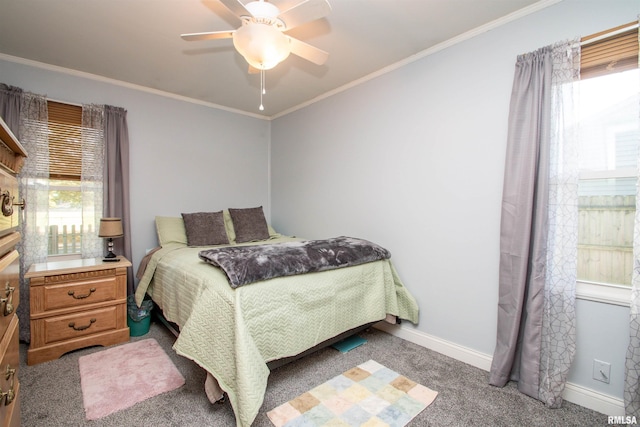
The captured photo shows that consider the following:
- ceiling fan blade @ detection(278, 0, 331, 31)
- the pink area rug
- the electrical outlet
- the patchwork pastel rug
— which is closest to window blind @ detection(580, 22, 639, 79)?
ceiling fan blade @ detection(278, 0, 331, 31)

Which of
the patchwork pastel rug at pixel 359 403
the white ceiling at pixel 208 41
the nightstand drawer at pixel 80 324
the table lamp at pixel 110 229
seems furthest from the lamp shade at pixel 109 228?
the patchwork pastel rug at pixel 359 403

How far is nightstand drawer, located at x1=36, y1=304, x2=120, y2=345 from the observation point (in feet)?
7.47

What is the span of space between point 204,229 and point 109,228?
85cm

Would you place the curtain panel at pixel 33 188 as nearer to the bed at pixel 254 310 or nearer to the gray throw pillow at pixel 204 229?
the bed at pixel 254 310

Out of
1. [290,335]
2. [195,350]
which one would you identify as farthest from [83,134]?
[290,335]

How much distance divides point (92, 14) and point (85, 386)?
2444 millimetres

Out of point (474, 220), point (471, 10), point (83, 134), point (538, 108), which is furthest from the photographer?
point (83, 134)

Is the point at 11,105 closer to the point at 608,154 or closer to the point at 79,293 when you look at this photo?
the point at 79,293

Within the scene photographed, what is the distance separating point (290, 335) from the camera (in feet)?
6.15

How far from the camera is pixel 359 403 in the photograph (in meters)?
1.77

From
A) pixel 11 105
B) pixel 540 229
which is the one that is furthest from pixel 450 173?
pixel 11 105

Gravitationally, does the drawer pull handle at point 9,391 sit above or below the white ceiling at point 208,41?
below

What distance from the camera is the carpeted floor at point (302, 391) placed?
1630 millimetres

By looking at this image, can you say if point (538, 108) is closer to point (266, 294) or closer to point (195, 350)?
point (266, 294)
